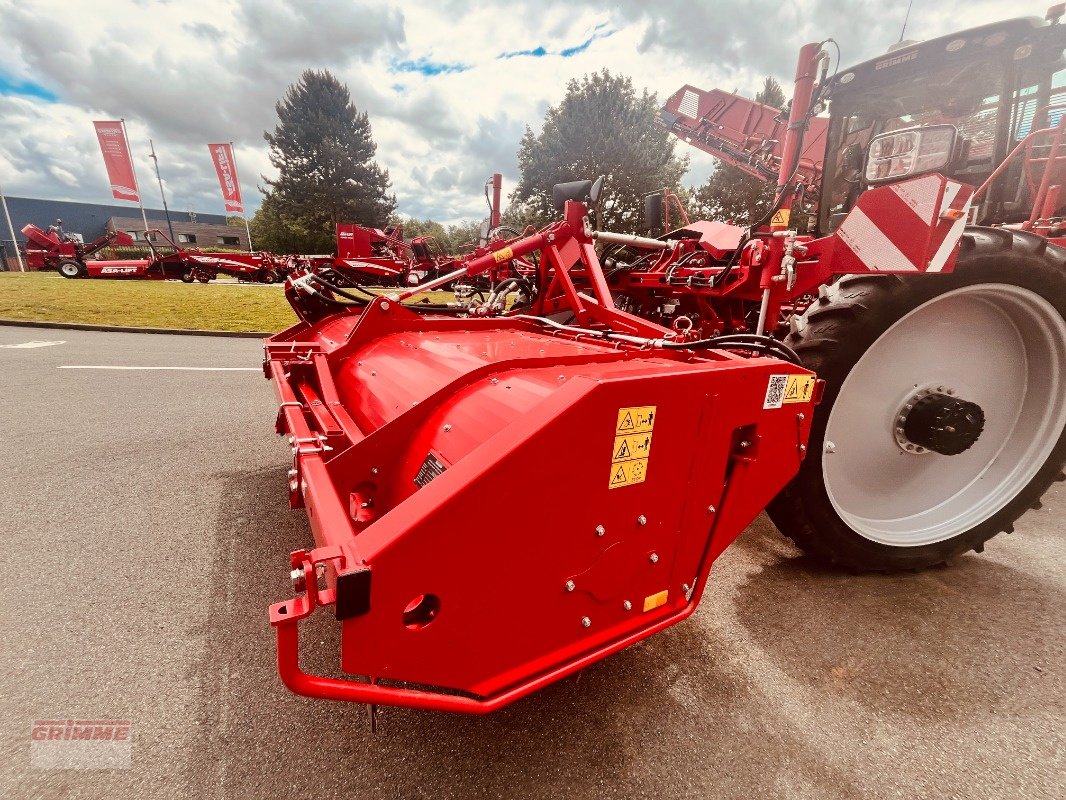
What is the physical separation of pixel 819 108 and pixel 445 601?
12.0 feet

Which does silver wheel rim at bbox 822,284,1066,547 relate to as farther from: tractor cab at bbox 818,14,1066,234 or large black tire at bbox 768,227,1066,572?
tractor cab at bbox 818,14,1066,234

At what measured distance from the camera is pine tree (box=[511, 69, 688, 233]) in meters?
23.6

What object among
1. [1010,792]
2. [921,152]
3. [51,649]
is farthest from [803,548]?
[51,649]

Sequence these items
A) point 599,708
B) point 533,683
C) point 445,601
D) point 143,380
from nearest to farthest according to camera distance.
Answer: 1. point 445,601
2. point 533,683
3. point 599,708
4. point 143,380

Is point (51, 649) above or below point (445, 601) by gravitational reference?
below

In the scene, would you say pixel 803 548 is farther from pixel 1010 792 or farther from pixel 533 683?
pixel 533 683

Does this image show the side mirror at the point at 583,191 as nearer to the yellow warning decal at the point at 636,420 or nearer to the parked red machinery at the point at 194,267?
the yellow warning decal at the point at 636,420

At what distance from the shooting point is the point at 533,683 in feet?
3.58

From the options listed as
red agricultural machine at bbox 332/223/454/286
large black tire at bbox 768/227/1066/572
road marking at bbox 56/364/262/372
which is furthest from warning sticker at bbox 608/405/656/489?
red agricultural machine at bbox 332/223/454/286

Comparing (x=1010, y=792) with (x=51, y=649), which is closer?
(x=1010, y=792)

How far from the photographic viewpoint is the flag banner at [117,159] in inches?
870

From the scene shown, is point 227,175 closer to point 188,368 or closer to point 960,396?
point 188,368

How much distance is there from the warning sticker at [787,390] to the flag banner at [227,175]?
97.9 ft

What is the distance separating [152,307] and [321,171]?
84.9 ft
